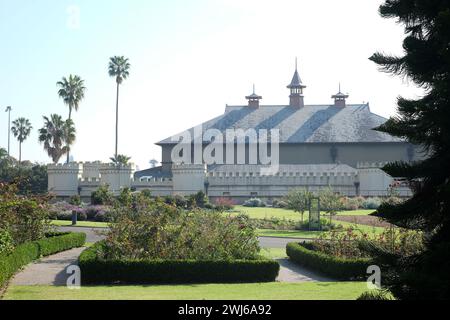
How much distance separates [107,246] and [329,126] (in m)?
58.2

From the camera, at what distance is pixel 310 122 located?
74250 millimetres

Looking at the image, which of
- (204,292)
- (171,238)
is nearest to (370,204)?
(171,238)

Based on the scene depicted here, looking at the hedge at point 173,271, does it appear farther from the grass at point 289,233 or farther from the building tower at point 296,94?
the building tower at point 296,94

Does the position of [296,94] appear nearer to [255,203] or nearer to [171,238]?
[255,203]

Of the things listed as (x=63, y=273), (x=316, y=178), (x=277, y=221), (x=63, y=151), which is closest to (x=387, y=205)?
(x=63, y=273)

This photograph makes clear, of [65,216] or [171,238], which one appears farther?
[65,216]

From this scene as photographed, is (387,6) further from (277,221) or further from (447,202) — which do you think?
(277,221)

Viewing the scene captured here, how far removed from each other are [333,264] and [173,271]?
442 cm


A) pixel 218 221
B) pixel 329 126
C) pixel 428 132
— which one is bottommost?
pixel 218 221

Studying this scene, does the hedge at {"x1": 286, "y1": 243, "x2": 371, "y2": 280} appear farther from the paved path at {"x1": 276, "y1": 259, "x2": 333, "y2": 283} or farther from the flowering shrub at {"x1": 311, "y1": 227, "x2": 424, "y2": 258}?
the flowering shrub at {"x1": 311, "y1": 227, "x2": 424, "y2": 258}

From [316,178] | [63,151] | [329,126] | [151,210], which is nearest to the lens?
[151,210]

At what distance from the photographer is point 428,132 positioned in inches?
351

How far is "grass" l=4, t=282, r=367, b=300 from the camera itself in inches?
523

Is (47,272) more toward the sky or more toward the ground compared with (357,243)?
more toward the ground
